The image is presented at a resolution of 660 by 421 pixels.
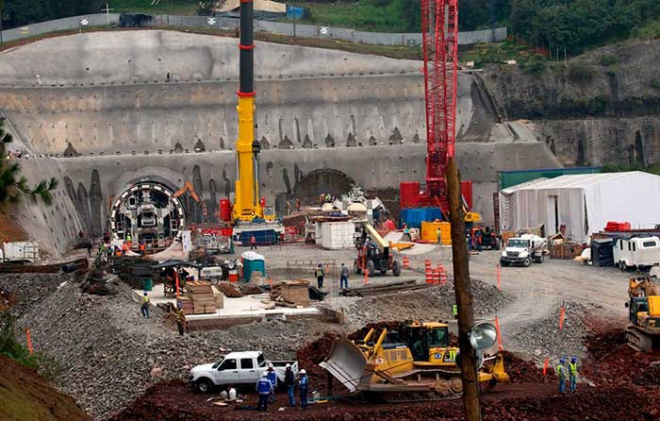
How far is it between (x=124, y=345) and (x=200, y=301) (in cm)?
634

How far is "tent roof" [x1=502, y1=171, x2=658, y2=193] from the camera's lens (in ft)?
233

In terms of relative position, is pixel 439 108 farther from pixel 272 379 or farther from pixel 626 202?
pixel 272 379

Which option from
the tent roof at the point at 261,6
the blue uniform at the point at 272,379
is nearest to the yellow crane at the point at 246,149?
the blue uniform at the point at 272,379

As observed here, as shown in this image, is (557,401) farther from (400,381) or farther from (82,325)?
(82,325)

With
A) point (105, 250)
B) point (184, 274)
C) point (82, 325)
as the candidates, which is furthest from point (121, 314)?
point (105, 250)

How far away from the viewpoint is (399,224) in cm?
8375

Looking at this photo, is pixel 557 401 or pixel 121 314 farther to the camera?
pixel 121 314

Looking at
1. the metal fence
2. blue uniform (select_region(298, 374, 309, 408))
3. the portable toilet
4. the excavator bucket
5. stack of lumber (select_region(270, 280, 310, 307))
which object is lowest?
blue uniform (select_region(298, 374, 309, 408))

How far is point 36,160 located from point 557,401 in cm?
5628

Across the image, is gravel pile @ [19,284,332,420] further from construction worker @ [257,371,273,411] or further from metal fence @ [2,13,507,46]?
metal fence @ [2,13,507,46]

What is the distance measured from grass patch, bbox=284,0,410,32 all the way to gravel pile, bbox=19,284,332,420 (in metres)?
84.9

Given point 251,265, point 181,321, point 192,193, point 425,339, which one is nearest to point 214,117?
point 192,193

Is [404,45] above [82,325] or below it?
above

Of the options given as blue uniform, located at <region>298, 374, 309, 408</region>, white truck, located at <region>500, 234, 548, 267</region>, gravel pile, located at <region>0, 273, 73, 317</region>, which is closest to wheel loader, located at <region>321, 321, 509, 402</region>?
blue uniform, located at <region>298, 374, 309, 408</region>
